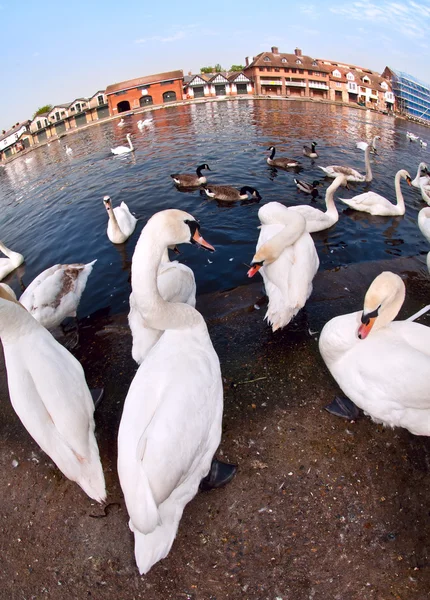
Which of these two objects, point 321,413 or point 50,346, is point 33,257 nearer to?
point 50,346

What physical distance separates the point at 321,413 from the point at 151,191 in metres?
13.1

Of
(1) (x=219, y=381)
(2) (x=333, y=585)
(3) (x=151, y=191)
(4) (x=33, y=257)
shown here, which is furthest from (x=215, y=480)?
(3) (x=151, y=191)

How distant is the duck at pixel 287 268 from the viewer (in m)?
4.87

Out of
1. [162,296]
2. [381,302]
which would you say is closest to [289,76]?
[162,296]

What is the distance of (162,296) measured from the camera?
4828 millimetres

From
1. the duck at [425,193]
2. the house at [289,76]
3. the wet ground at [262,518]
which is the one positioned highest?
the house at [289,76]

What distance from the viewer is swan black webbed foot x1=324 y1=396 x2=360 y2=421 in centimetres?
383

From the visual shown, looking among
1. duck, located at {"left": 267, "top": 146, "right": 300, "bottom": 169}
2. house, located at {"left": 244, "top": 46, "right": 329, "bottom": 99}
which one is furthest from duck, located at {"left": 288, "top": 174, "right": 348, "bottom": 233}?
house, located at {"left": 244, "top": 46, "right": 329, "bottom": 99}

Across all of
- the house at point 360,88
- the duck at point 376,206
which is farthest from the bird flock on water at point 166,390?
the house at point 360,88

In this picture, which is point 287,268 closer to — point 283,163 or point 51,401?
point 51,401

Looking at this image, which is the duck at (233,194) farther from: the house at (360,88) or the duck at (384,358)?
the house at (360,88)

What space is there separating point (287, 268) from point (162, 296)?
6.23ft

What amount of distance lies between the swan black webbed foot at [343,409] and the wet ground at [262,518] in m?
0.09

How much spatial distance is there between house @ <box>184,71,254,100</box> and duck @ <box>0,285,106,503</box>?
252ft
